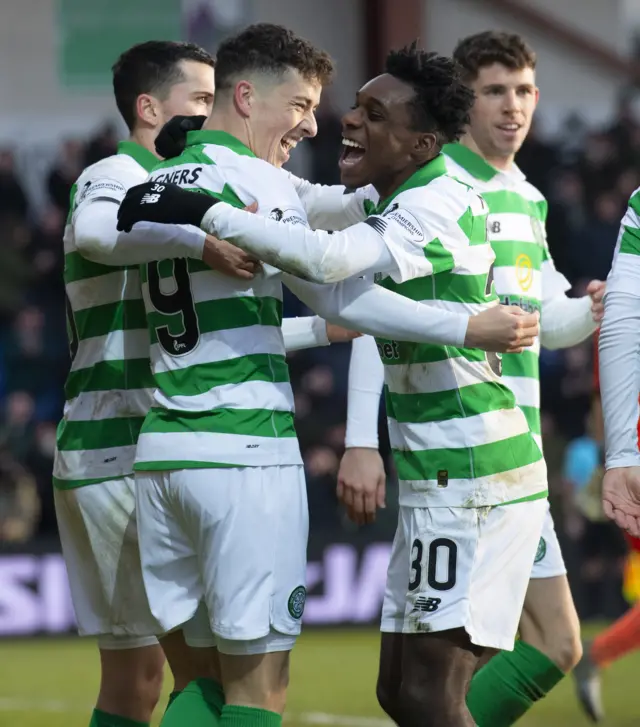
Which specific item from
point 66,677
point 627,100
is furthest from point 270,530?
point 627,100

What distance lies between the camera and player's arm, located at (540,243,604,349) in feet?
14.2

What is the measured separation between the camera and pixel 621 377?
10.5 ft

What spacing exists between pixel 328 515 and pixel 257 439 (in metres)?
6.66

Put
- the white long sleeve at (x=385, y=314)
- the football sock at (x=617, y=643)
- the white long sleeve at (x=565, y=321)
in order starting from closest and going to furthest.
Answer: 1. the white long sleeve at (x=385, y=314)
2. the white long sleeve at (x=565, y=321)
3. the football sock at (x=617, y=643)

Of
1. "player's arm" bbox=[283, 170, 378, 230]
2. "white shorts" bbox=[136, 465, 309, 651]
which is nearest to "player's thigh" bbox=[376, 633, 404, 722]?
"white shorts" bbox=[136, 465, 309, 651]

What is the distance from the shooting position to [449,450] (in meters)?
3.48

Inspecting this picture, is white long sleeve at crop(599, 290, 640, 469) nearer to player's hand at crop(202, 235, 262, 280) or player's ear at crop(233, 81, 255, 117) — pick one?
player's hand at crop(202, 235, 262, 280)

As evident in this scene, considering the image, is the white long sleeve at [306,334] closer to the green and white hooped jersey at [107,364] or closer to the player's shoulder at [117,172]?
the green and white hooped jersey at [107,364]

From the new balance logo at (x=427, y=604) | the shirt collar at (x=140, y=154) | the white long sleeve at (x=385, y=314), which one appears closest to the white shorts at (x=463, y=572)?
the new balance logo at (x=427, y=604)

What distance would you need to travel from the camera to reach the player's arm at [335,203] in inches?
154

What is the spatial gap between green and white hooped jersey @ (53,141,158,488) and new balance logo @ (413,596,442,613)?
920 mm

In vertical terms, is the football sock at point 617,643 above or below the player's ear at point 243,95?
below

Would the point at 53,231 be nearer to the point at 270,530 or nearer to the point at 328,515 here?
the point at 328,515

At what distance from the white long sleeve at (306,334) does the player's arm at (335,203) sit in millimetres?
277
